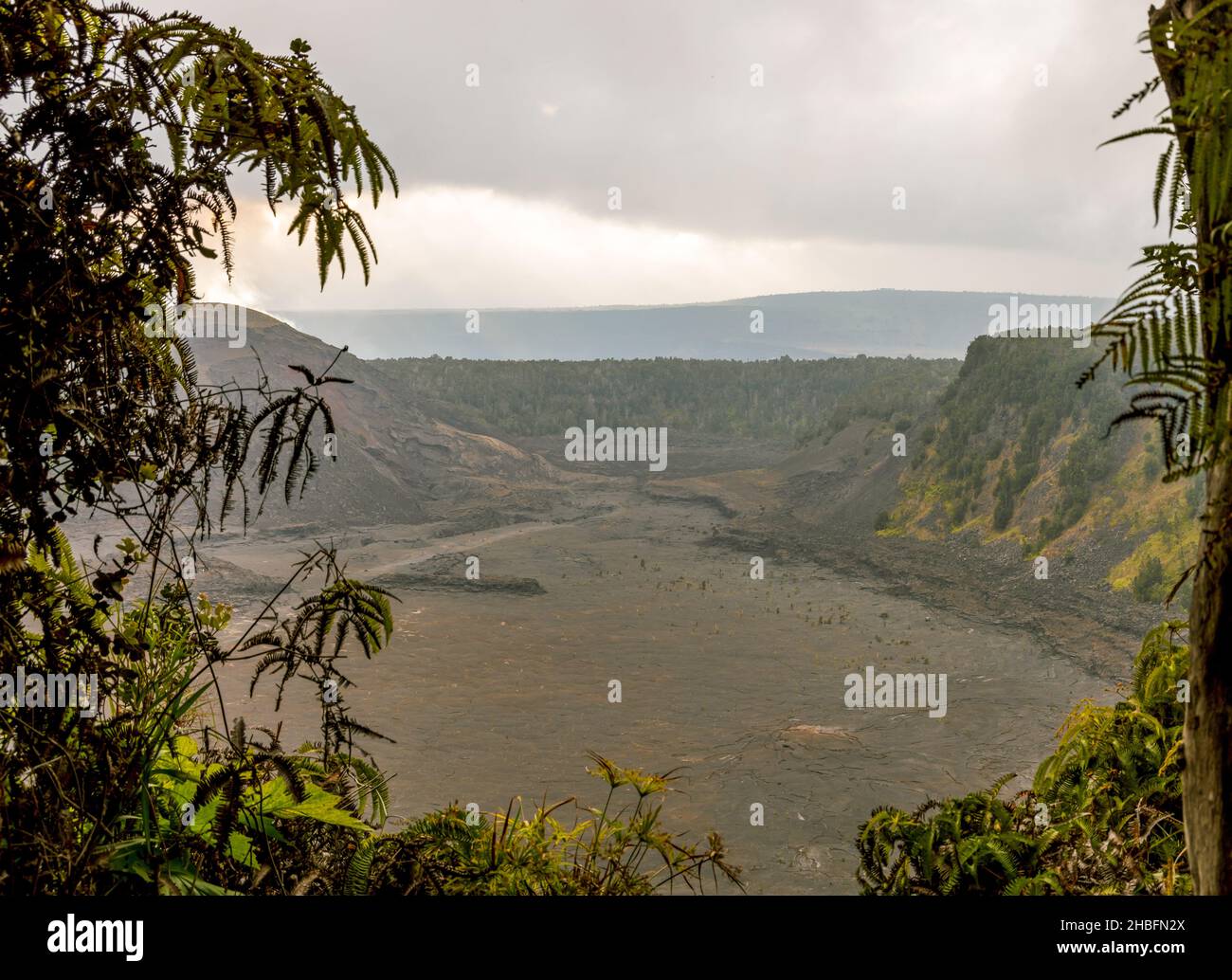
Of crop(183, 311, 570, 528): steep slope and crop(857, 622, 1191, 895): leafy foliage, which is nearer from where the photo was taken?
crop(857, 622, 1191, 895): leafy foliage

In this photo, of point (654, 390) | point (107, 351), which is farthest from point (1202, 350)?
point (654, 390)

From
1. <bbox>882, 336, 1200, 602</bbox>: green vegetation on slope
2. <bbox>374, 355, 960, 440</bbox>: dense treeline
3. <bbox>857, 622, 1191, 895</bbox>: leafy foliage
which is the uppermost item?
<bbox>374, 355, 960, 440</bbox>: dense treeline

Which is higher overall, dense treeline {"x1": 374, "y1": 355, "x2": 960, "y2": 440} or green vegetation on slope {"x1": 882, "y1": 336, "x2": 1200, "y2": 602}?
dense treeline {"x1": 374, "y1": 355, "x2": 960, "y2": 440}

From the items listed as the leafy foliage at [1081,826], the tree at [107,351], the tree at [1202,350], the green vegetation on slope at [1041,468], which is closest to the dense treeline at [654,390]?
the green vegetation on slope at [1041,468]

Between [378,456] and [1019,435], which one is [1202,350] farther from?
[378,456]

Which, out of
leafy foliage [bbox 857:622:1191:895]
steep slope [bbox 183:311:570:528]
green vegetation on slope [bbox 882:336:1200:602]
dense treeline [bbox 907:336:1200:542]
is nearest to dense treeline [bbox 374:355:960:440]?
steep slope [bbox 183:311:570:528]

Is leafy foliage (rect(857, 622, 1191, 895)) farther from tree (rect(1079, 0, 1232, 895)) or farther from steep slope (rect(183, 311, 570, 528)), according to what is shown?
steep slope (rect(183, 311, 570, 528))

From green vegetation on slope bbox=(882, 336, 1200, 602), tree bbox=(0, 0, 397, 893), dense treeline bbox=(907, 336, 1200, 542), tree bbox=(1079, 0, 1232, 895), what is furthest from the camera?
dense treeline bbox=(907, 336, 1200, 542)
